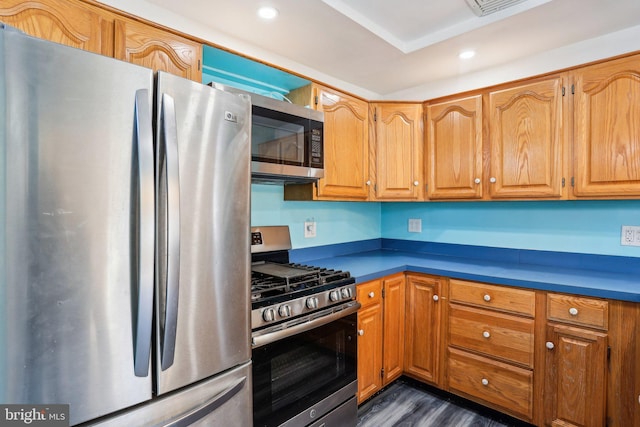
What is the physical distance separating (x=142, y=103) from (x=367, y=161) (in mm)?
1758

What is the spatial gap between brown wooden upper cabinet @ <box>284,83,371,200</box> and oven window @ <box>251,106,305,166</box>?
0.25 meters

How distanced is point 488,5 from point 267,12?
1.12m

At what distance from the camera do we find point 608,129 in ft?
5.91

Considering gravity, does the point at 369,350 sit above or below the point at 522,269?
below

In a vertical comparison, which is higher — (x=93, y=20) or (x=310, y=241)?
(x=93, y=20)

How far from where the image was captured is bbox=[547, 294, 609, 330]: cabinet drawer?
1.61m

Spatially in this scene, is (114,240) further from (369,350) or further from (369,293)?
(369,350)

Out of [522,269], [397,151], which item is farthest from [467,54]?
[522,269]

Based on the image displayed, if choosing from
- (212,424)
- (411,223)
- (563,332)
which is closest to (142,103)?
(212,424)

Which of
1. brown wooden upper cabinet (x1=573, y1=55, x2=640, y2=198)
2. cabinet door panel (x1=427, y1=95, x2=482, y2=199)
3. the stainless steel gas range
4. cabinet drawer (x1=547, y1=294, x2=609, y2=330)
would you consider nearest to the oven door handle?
the stainless steel gas range

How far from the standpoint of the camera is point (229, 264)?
3.81 feet

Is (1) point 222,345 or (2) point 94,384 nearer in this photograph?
(2) point 94,384

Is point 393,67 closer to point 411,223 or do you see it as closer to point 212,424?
point 411,223

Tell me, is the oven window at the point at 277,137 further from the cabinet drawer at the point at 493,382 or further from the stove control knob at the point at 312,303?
the cabinet drawer at the point at 493,382
